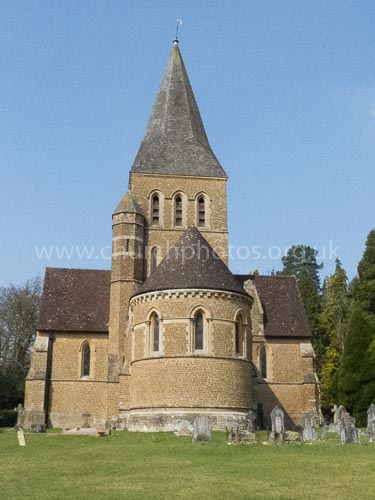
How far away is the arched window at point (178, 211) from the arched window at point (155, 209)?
1.06 m

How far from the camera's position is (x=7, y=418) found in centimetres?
4066

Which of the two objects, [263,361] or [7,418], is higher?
[263,361]

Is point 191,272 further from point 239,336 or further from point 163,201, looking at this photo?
point 163,201

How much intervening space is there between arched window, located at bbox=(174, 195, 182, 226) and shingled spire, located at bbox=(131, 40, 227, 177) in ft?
5.52

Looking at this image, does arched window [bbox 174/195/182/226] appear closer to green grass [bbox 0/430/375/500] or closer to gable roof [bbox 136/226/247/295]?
gable roof [bbox 136/226/247/295]

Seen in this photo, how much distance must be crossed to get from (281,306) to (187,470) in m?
25.1

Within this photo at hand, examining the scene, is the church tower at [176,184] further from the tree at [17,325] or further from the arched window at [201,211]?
the tree at [17,325]

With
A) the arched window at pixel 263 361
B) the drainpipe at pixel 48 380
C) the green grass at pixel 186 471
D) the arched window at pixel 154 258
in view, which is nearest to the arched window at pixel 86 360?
A: the drainpipe at pixel 48 380

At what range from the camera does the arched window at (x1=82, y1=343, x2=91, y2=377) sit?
3588 centimetres

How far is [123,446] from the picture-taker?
20438mm

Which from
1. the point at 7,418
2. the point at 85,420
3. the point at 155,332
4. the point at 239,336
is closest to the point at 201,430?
the point at 155,332

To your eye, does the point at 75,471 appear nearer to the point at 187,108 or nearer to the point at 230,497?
the point at 230,497

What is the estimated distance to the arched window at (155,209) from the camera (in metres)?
38.2

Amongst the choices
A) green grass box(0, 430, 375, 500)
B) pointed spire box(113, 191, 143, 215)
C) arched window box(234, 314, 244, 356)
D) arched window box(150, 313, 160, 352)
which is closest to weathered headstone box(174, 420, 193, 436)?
green grass box(0, 430, 375, 500)
